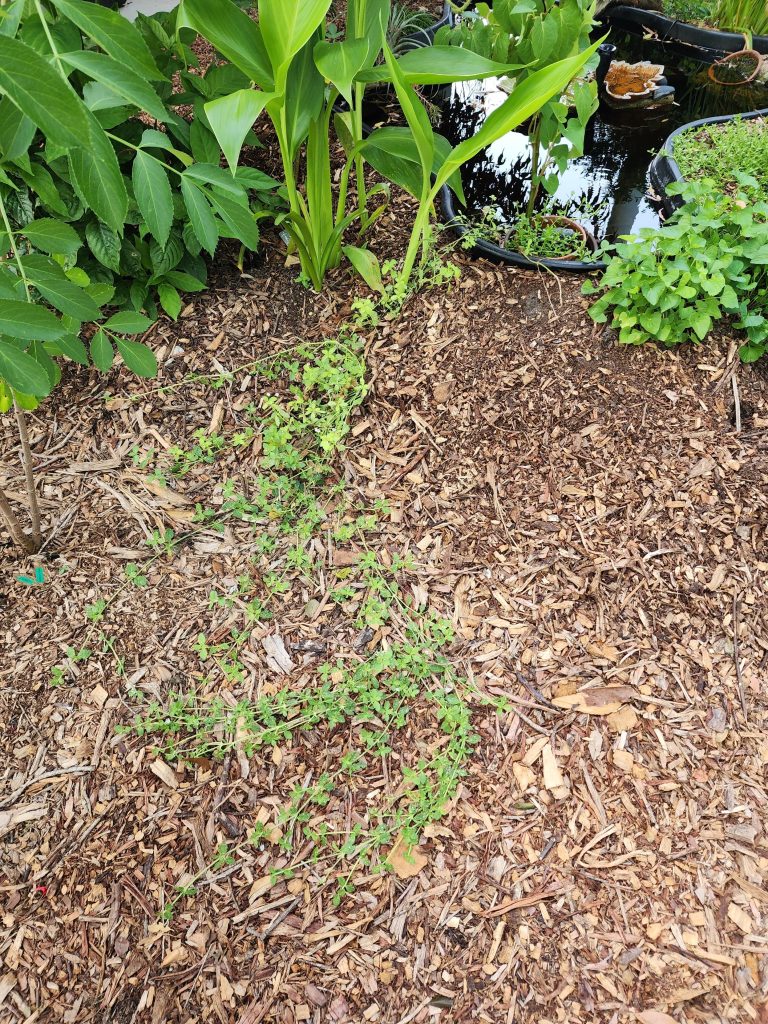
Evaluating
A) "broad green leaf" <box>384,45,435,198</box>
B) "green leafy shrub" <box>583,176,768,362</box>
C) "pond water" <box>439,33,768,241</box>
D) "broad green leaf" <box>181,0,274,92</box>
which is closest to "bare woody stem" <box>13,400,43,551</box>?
"broad green leaf" <box>181,0,274,92</box>

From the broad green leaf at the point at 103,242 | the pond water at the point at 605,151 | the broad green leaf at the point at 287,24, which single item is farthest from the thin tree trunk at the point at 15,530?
the pond water at the point at 605,151

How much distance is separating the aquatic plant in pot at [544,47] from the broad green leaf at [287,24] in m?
0.63

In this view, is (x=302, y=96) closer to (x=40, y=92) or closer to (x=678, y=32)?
(x=40, y=92)

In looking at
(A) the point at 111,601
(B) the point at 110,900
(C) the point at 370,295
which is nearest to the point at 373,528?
(A) the point at 111,601

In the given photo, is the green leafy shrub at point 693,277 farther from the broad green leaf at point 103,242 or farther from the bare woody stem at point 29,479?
the bare woody stem at point 29,479

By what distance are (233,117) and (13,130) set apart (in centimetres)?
42

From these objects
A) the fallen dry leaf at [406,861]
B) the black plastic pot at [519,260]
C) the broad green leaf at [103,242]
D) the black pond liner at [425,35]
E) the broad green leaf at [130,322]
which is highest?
the black pond liner at [425,35]

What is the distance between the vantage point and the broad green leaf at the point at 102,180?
1.12 m

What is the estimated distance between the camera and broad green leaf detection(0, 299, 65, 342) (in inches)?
41.7

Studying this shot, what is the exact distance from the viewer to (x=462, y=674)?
5.04 feet

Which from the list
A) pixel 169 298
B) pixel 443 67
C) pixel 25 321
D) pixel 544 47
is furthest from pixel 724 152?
pixel 25 321

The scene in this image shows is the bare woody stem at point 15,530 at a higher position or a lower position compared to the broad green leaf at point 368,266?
lower

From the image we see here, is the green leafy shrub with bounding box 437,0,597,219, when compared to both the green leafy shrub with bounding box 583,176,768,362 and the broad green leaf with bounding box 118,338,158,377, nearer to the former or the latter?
the green leafy shrub with bounding box 583,176,768,362

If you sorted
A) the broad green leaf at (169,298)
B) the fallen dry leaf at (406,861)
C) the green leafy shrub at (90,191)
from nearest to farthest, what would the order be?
1. the green leafy shrub at (90,191)
2. the fallen dry leaf at (406,861)
3. the broad green leaf at (169,298)
